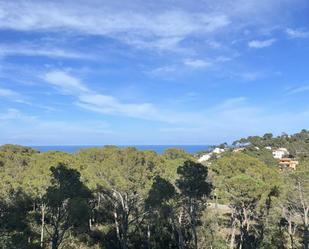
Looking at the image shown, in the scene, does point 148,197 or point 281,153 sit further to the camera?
point 281,153

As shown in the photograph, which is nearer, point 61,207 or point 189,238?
point 61,207

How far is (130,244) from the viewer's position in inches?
991

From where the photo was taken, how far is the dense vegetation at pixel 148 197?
19.6m

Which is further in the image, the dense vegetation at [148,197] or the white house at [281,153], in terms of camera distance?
the white house at [281,153]

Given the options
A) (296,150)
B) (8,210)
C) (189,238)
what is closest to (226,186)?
(189,238)

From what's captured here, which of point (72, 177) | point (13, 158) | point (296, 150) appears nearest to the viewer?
point (72, 177)

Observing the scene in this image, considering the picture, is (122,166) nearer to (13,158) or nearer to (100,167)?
(100,167)

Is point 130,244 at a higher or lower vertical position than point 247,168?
lower

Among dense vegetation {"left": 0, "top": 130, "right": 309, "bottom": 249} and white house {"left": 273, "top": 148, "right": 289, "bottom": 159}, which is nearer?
dense vegetation {"left": 0, "top": 130, "right": 309, "bottom": 249}

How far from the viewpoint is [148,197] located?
66.3 feet

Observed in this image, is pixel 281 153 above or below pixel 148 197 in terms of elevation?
above

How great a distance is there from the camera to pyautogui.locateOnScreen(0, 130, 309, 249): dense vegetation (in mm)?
19609

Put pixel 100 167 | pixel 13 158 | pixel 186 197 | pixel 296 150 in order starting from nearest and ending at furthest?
pixel 186 197 → pixel 100 167 → pixel 13 158 → pixel 296 150

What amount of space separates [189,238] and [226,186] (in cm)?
502
